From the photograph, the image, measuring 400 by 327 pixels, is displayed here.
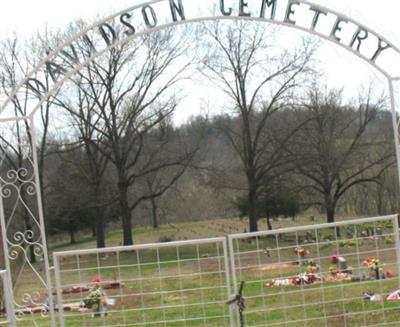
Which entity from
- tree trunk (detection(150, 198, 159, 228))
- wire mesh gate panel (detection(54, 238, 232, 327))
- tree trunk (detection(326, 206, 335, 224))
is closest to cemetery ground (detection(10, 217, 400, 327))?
wire mesh gate panel (detection(54, 238, 232, 327))

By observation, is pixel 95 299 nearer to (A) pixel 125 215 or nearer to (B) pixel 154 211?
(A) pixel 125 215

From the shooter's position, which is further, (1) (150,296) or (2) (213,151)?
(2) (213,151)

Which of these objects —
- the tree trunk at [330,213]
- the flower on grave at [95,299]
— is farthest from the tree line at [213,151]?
the flower on grave at [95,299]

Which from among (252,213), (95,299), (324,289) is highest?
(252,213)

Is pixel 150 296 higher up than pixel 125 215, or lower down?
lower down

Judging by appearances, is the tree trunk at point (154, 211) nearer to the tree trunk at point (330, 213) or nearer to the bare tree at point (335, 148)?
the bare tree at point (335, 148)

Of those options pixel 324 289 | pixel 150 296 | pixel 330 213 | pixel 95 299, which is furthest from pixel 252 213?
pixel 95 299

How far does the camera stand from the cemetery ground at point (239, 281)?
19.1 ft

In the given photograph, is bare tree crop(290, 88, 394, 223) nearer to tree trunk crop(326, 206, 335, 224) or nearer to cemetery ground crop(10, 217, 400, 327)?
tree trunk crop(326, 206, 335, 224)

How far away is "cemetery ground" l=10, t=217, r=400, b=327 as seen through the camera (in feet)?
19.1

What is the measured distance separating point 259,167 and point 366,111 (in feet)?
17.8

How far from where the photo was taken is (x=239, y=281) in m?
11.0

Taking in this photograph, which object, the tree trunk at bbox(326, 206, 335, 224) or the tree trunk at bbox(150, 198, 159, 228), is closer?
the tree trunk at bbox(326, 206, 335, 224)

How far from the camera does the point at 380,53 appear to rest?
5.63 meters
